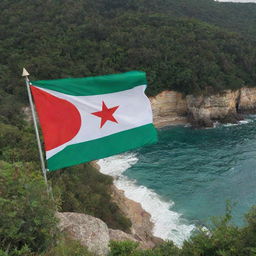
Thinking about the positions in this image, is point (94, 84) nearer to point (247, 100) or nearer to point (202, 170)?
point (202, 170)

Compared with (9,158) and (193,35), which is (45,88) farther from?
(193,35)

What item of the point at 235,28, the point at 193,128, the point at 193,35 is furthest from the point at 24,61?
the point at 235,28

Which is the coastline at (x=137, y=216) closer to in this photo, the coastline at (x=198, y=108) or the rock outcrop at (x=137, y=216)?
the rock outcrop at (x=137, y=216)

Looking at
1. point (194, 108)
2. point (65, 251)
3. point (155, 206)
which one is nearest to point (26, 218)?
point (65, 251)

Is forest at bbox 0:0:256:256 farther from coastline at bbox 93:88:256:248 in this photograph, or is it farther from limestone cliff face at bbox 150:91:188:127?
coastline at bbox 93:88:256:248

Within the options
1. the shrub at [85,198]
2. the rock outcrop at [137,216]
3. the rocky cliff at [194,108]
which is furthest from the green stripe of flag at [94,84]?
the rocky cliff at [194,108]

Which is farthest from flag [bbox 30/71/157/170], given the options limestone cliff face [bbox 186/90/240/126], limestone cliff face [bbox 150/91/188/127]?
limestone cliff face [bbox 186/90/240/126]
